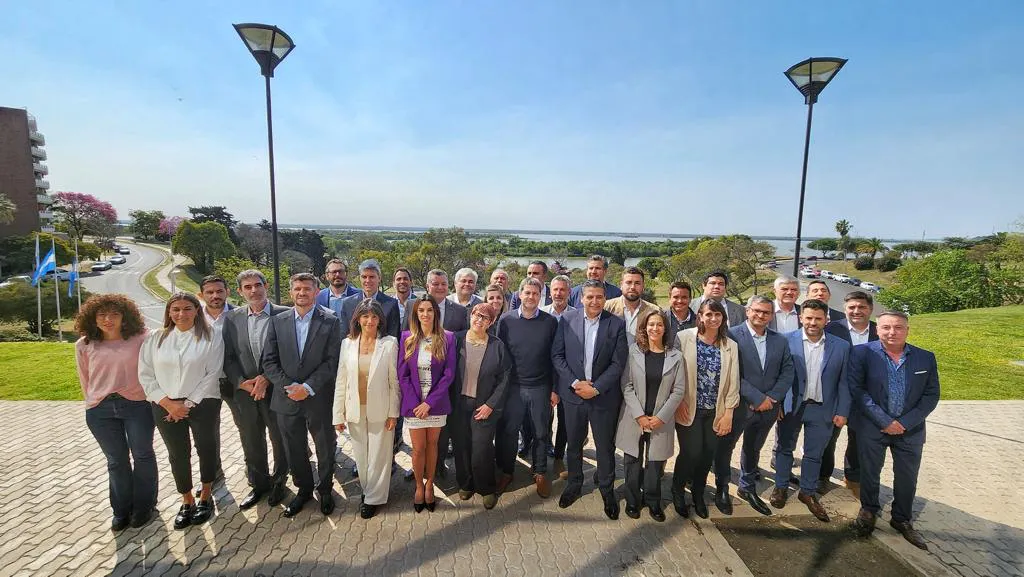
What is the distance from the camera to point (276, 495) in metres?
4.01

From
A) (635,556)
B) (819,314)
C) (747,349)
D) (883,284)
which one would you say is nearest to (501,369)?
(635,556)

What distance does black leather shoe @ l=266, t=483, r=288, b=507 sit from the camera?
3.99 m

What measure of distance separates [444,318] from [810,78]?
640 cm

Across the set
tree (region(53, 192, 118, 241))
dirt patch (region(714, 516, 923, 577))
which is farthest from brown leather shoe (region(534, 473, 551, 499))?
tree (region(53, 192, 118, 241))

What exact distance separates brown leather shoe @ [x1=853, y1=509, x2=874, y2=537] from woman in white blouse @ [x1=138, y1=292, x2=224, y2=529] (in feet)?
18.8

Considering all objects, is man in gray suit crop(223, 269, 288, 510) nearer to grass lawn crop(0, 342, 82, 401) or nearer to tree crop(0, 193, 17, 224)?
grass lawn crop(0, 342, 82, 401)

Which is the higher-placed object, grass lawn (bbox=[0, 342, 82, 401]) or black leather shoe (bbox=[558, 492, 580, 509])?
black leather shoe (bbox=[558, 492, 580, 509])

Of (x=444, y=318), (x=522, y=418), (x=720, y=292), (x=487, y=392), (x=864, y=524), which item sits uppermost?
(x=720, y=292)

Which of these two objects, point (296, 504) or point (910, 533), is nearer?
point (910, 533)

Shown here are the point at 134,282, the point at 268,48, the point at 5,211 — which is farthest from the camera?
the point at 134,282

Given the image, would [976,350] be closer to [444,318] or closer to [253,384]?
[444,318]

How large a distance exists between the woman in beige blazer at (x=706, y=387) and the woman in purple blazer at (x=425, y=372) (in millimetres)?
2125

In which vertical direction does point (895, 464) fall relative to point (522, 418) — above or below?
below

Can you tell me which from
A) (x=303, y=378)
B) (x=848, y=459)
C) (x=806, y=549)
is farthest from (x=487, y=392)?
(x=848, y=459)
